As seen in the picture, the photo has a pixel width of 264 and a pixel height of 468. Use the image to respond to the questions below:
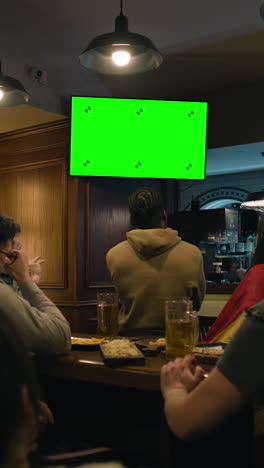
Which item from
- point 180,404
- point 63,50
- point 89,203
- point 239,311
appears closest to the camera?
point 180,404

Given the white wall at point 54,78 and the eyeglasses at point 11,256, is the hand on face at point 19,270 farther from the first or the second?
the white wall at point 54,78

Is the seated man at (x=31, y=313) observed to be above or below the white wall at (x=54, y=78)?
below

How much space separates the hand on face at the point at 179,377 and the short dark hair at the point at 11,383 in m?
0.73

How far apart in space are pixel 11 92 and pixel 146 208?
1.68m

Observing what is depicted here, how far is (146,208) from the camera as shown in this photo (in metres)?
2.53

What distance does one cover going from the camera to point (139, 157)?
4.50 metres

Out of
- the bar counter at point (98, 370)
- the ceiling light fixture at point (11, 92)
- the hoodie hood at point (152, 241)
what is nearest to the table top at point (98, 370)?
the bar counter at point (98, 370)

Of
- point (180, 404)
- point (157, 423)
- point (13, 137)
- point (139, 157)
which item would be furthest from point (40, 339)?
point (13, 137)

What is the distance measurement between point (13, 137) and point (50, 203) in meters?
0.83

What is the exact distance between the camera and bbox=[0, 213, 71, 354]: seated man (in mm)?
1668

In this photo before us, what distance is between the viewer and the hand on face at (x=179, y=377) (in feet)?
4.29

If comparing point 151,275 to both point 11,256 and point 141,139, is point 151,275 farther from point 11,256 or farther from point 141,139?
point 141,139

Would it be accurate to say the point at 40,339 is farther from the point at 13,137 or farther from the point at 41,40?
the point at 13,137

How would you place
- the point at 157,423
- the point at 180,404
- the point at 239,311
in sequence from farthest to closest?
the point at 239,311 → the point at 157,423 → the point at 180,404
